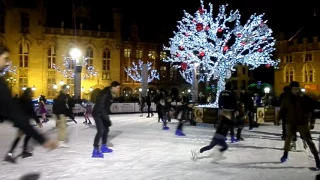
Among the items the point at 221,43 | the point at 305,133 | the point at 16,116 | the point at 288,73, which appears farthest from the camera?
the point at 288,73

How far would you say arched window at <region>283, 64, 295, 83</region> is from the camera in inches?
2253

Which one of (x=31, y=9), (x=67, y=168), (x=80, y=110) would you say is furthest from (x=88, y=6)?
(x=67, y=168)

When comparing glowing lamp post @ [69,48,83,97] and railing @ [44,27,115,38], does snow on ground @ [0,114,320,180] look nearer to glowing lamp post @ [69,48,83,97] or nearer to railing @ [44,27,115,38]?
glowing lamp post @ [69,48,83,97]

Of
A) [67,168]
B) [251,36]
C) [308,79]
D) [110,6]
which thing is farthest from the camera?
[110,6]

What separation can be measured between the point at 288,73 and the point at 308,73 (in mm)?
3729

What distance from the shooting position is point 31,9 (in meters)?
49.5

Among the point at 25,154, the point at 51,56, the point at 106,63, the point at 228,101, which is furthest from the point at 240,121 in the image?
the point at 106,63

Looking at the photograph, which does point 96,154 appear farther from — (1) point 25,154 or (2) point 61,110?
(2) point 61,110

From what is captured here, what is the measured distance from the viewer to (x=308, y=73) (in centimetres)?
5434

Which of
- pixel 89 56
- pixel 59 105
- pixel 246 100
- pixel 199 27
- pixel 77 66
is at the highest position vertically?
pixel 89 56

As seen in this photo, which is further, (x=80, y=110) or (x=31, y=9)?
(x=31, y=9)

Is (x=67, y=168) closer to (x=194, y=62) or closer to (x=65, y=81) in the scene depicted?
(x=194, y=62)

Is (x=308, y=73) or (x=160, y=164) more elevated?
(x=308, y=73)

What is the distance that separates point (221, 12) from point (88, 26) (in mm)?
32526
